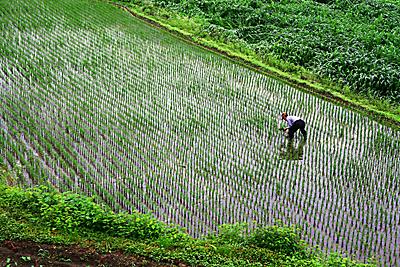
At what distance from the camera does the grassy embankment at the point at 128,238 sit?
230 inches

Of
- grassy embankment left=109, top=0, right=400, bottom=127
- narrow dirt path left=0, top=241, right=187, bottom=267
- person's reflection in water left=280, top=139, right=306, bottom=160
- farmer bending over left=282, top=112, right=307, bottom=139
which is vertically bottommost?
narrow dirt path left=0, top=241, right=187, bottom=267

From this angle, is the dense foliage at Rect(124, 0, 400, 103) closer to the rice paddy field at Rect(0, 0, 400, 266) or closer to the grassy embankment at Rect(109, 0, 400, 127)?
the grassy embankment at Rect(109, 0, 400, 127)

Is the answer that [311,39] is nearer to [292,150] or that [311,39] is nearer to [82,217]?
[292,150]

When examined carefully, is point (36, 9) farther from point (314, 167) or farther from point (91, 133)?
point (314, 167)

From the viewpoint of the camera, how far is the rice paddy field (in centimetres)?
735

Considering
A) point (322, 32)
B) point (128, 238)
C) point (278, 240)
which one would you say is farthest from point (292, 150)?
point (322, 32)

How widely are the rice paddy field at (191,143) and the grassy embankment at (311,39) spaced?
2.47 ft

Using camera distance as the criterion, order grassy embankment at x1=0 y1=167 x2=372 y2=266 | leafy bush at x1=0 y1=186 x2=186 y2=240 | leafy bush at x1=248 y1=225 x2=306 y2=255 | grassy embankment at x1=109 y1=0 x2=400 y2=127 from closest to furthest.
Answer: grassy embankment at x1=0 y1=167 x2=372 y2=266 → leafy bush at x1=248 y1=225 x2=306 y2=255 → leafy bush at x1=0 y1=186 x2=186 y2=240 → grassy embankment at x1=109 y1=0 x2=400 y2=127

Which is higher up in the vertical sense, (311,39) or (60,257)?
(311,39)

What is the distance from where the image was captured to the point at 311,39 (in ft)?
49.0

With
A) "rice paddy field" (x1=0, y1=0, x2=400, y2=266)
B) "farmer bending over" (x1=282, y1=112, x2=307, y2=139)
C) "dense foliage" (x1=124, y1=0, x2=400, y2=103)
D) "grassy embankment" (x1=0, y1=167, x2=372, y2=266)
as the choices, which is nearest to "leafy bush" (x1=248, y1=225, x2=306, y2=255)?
"grassy embankment" (x1=0, y1=167, x2=372, y2=266)

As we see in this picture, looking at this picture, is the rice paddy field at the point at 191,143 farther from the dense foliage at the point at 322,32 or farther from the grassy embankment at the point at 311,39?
the dense foliage at the point at 322,32

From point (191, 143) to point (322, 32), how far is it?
7665mm

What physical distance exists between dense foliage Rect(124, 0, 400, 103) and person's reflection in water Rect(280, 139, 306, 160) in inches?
134
